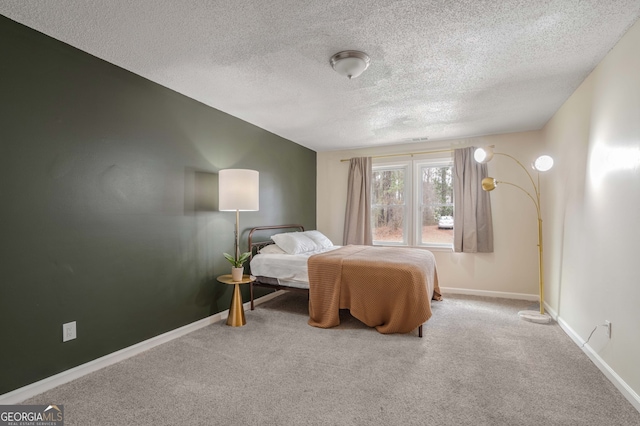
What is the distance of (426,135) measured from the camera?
4.57 m

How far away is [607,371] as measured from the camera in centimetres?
220

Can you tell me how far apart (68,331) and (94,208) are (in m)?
0.91

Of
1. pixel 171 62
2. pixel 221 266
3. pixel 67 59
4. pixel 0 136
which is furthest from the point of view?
pixel 221 266

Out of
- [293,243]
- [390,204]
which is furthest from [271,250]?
[390,204]

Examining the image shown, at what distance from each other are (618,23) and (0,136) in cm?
393

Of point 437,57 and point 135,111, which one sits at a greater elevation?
point 437,57

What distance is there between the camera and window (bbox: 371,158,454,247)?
4.91 meters

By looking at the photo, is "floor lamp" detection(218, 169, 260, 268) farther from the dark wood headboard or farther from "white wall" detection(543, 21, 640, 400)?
"white wall" detection(543, 21, 640, 400)

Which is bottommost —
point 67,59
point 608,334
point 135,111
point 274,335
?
point 274,335

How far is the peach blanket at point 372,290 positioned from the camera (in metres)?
2.94

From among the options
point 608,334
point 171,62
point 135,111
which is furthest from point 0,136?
point 608,334

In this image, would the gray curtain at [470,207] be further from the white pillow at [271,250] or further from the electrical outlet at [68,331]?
the electrical outlet at [68,331]

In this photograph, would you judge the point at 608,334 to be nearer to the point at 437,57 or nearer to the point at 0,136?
the point at 437,57

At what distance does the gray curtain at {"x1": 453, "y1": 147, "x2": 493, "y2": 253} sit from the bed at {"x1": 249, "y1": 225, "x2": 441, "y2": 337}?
1.08 metres
